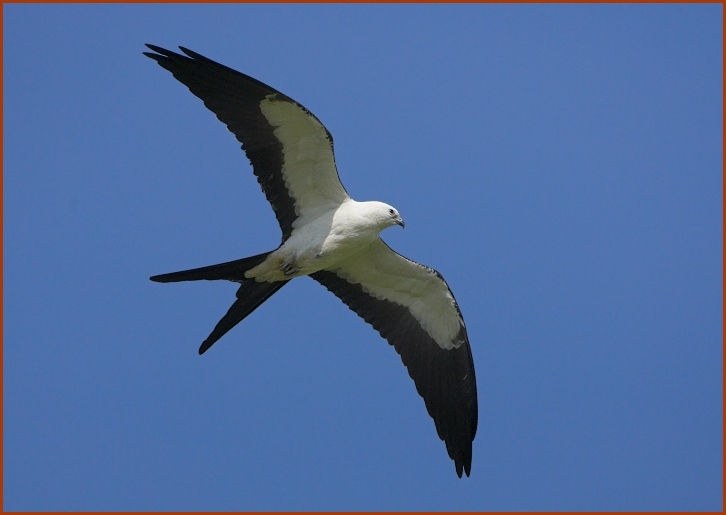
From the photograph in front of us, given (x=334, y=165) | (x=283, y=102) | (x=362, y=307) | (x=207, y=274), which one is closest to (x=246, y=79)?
(x=283, y=102)

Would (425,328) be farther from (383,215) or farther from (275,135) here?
(275,135)

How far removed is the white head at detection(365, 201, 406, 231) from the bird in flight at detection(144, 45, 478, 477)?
0.04 ft

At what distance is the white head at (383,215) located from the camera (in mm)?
10500

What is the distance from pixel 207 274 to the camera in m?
10.3

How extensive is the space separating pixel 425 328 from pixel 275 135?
306 centimetres

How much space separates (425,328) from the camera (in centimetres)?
1173

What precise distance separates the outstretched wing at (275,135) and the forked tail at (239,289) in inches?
23.5

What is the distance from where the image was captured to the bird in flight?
10.2 m

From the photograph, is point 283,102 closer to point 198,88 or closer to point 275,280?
point 198,88

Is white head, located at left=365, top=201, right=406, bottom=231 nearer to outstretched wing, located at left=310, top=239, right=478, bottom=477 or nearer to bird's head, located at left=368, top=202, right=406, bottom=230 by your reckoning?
bird's head, located at left=368, top=202, right=406, bottom=230

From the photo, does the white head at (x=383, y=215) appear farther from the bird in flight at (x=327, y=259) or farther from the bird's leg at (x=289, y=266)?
the bird's leg at (x=289, y=266)

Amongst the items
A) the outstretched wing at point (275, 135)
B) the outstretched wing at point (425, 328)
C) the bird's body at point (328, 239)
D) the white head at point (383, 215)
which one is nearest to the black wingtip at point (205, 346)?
the bird's body at point (328, 239)

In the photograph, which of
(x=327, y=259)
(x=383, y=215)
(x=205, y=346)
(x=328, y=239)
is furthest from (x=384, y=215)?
(x=205, y=346)

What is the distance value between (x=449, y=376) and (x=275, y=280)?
97.4 inches
